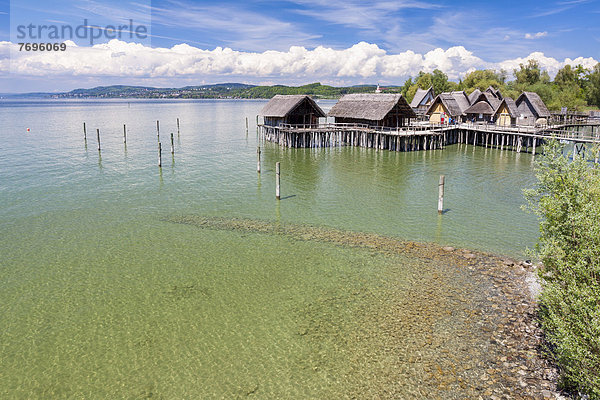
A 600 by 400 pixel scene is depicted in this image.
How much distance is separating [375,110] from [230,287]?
33.6m

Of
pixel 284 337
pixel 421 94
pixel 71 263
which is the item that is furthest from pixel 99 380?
pixel 421 94

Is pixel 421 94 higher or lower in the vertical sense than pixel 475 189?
higher

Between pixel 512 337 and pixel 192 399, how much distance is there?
823cm

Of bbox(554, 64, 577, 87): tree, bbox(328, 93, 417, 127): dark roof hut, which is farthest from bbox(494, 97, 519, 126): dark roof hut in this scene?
bbox(554, 64, 577, 87): tree

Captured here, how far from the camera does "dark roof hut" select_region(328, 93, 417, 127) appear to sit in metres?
41.9

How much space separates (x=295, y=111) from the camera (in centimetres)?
4369

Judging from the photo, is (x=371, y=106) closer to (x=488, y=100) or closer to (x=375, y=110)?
(x=375, y=110)

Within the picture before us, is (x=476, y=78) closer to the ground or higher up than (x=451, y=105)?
higher up

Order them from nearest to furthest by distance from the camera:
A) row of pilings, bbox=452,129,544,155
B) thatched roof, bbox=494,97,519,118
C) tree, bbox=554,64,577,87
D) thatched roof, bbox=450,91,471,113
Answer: row of pilings, bbox=452,129,544,155 → thatched roof, bbox=494,97,519,118 → thatched roof, bbox=450,91,471,113 → tree, bbox=554,64,577,87

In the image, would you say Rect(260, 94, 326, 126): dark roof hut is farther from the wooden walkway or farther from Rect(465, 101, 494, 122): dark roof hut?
Rect(465, 101, 494, 122): dark roof hut

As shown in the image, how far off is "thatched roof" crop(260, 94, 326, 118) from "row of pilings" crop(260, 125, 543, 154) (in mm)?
1755

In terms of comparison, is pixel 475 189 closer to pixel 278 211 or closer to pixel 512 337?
pixel 278 211

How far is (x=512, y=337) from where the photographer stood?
34.7 feet

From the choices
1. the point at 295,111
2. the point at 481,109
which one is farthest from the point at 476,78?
the point at 295,111
